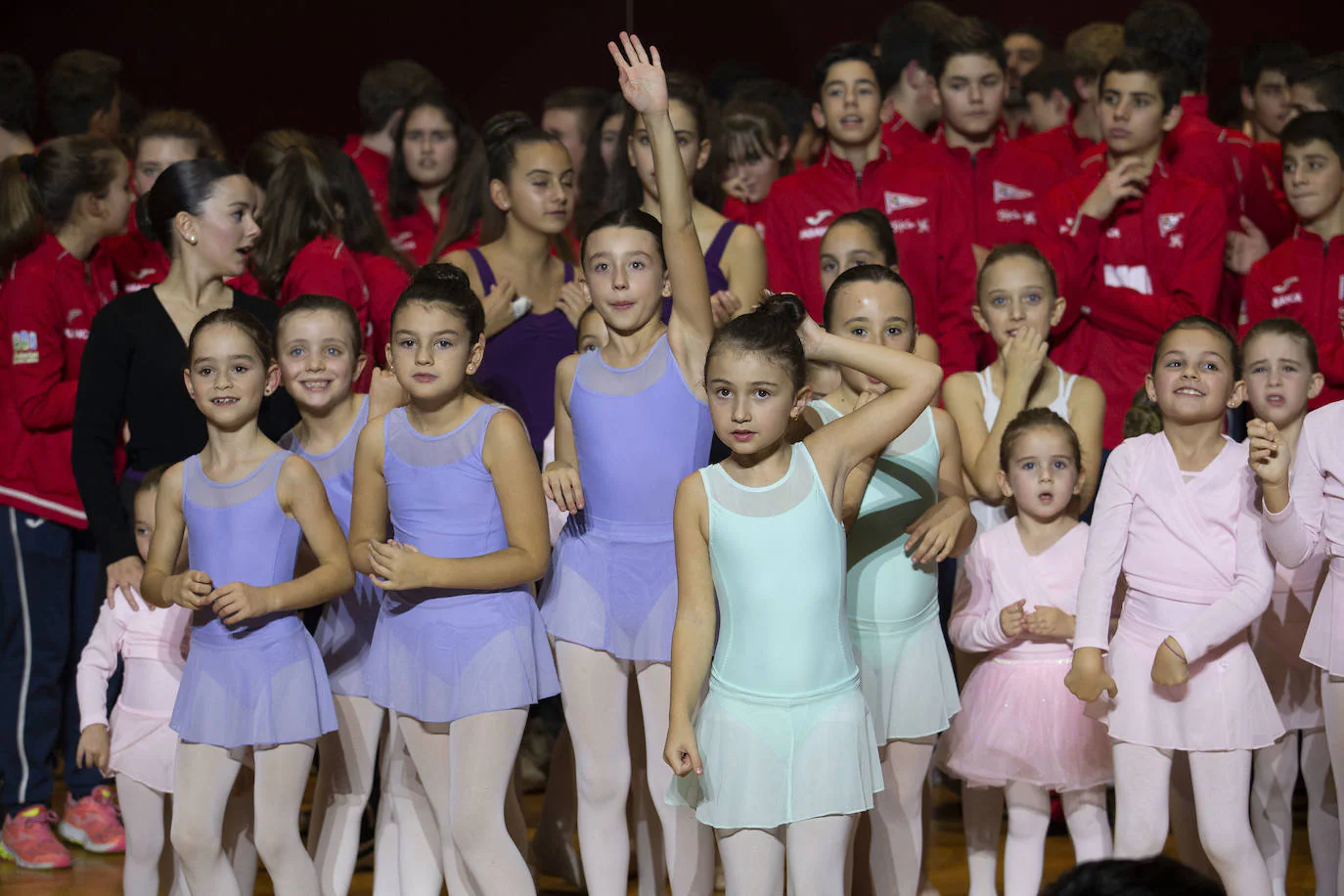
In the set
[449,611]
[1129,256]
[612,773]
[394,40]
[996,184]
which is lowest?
[612,773]

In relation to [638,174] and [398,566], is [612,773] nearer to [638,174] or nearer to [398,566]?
[398,566]

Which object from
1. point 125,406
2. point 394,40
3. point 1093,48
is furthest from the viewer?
point 394,40

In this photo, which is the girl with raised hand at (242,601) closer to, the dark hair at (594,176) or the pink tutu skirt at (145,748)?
the pink tutu skirt at (145,748)

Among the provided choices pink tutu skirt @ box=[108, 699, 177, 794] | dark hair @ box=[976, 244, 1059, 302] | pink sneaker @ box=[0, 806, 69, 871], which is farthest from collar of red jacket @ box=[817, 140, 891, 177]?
pink sneaker @ box=[0, 806, 69, 871]

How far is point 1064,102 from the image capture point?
6020mm

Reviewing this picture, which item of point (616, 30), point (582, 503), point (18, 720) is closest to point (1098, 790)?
point (582, 503)

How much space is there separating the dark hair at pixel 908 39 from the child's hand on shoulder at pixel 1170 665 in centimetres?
296

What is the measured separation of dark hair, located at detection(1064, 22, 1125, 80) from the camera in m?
5.81

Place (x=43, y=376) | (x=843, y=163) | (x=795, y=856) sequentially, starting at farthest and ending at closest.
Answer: (x=843, y=163) → (x=43, y=376) → (x=795, y=856)

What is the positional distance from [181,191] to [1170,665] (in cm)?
247

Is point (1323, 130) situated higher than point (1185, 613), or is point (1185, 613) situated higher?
point (1323, 130)

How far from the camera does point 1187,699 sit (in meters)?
3.06

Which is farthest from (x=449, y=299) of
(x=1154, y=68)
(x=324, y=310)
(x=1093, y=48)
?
(x=1093, y=48)

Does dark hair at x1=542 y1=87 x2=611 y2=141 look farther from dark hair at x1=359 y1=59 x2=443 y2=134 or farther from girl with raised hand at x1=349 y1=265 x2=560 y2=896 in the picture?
girl with raised hand at x1=349 y1=265 x2=560 y2=896
